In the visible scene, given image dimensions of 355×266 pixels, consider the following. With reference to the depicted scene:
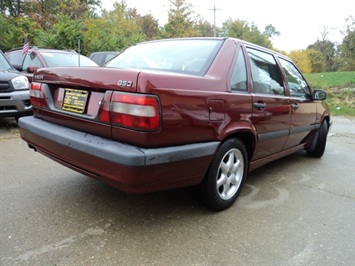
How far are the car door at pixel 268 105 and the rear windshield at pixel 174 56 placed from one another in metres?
0.53

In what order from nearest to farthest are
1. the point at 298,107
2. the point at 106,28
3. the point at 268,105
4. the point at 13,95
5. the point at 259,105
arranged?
the point at 259,105
the point at 268,105
the point at 298,107
the point at 13,95
the point at 106,28

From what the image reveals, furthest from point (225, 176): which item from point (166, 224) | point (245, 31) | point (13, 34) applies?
point (245, 31)

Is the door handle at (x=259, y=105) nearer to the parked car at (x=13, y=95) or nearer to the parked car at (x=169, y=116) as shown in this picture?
the parked car at (x=169, y=116)

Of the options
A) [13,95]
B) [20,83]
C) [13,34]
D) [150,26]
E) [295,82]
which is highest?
[150,26]

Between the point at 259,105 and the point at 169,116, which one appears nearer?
the point at 169,116

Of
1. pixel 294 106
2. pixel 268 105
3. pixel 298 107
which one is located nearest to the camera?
pixel 268 105

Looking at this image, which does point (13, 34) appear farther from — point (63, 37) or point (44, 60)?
point (44, 60)

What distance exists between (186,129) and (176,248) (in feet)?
2.83

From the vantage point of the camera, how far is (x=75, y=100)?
8.07ft

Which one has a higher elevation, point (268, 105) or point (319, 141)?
point (268, 105)

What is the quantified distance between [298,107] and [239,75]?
140 cm

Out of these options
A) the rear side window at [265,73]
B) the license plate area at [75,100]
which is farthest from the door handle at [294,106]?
the license plate area at [75,100]

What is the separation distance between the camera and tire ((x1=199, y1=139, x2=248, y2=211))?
2.58 metres

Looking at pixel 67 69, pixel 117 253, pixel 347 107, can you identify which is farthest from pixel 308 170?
pixel 347 107
